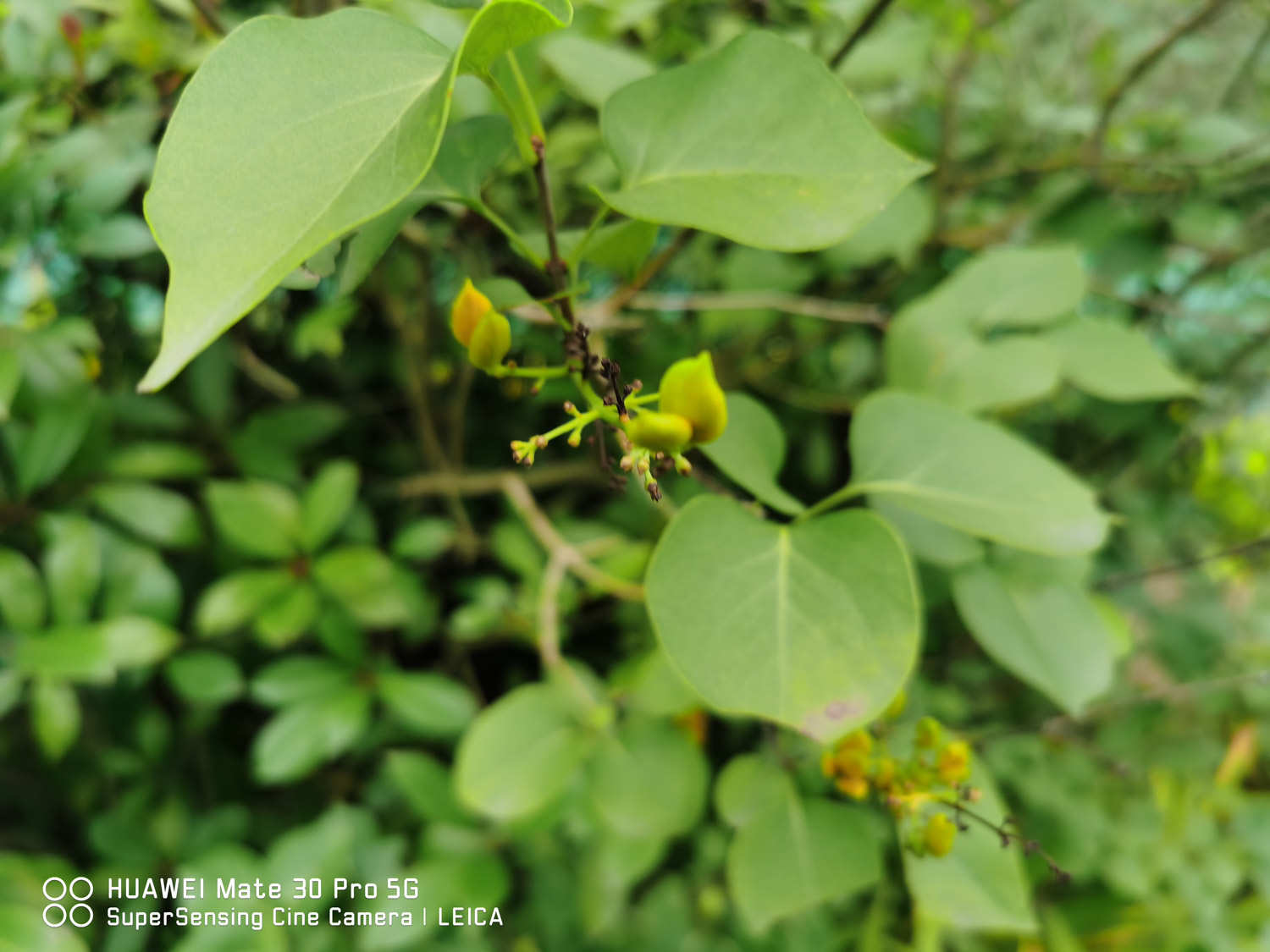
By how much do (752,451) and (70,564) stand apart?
1.82 ft

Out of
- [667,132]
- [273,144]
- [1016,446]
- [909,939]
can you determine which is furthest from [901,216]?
[909,939]

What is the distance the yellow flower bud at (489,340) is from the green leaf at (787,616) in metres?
0.10

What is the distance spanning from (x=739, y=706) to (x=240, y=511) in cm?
55

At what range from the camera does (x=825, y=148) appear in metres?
0.29

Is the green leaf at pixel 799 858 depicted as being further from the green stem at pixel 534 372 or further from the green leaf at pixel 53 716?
the green leaf at pixel 53 716

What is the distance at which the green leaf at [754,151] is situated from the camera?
28 centimetres

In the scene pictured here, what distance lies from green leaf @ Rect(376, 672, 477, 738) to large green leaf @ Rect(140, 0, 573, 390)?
0.56m

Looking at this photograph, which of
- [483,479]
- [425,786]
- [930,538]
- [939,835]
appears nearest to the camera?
[939,835]

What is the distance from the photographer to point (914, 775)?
1.47 ft

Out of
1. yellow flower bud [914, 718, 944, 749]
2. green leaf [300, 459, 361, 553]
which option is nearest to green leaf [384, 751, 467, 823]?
green leaf [300, 459, 361, 553]

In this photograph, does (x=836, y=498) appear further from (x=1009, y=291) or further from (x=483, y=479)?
(x=483, y=479)

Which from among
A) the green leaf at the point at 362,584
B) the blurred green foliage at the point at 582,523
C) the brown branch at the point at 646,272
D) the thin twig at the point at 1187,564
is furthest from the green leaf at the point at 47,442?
the thin twig at the point at 1187,564

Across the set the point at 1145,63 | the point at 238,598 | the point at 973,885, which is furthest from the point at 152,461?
the point at 1145,63

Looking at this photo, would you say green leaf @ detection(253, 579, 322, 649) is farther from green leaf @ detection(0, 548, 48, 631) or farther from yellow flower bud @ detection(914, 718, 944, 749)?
yellow flower bud @ detection(914, 718, 944, 749)
